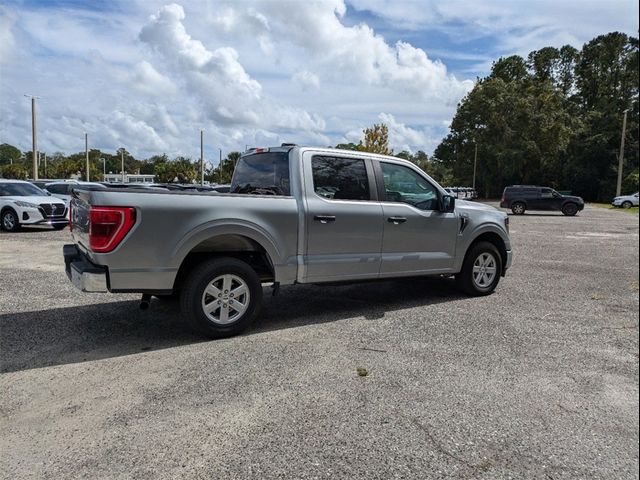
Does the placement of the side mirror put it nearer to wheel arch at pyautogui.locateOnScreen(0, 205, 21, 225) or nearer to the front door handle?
the front door handle

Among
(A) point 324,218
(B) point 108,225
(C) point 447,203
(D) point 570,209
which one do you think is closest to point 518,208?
(D) point 570,209

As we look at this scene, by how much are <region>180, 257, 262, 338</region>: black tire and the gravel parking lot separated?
0.17m

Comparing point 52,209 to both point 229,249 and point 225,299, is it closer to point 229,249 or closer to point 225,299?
point 229,249

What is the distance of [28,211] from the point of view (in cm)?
1527

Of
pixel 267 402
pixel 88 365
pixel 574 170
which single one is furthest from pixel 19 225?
pixel 574 170

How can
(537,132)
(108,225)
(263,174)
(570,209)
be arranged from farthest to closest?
(537,132) < (570,209) < (263,174) < (108,225)

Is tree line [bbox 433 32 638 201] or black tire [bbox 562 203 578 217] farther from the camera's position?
tree line [bbox 433 32 638 201]

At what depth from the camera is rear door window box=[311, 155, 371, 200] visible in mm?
5734

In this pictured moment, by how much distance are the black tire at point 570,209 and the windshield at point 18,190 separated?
25.8 m

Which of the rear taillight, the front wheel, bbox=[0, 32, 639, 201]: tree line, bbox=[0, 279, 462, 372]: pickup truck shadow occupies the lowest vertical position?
bbox=[0, 279, 462, 372]: pickup truck shadow

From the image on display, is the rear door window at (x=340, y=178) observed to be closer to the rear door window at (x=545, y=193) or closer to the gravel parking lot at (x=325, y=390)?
A: the gravel parking lot at (x=325, y=390)

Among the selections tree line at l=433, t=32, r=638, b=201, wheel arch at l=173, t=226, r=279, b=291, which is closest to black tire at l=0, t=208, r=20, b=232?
wheel arch at l=173, t=226, r=279, b=291

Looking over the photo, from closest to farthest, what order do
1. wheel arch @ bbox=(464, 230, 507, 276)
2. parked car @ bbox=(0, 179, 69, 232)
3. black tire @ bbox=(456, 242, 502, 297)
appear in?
black tire @ bbox=(456, 242, 502, 297)
wheel arch @ bbox=(464, 230, 507, 276)
parked car @ bbox=(0, 179, 69, 232)

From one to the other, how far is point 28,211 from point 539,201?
2557cm
